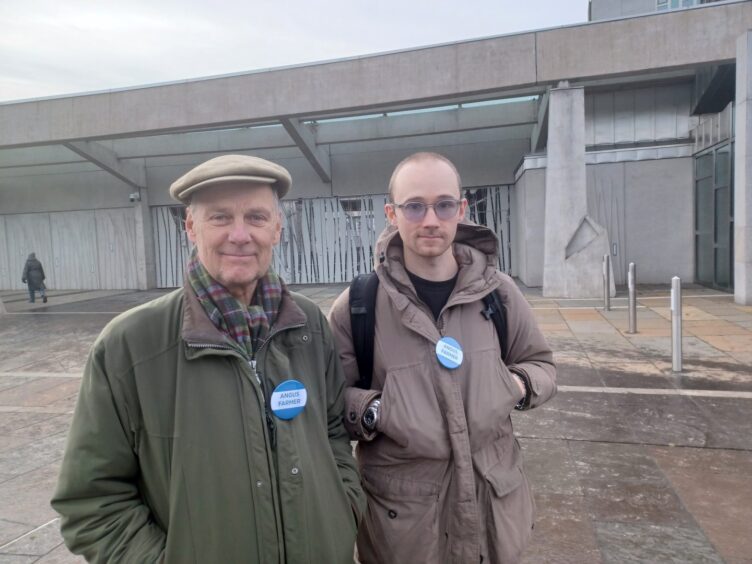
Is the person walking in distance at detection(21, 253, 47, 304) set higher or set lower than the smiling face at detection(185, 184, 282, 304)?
lower

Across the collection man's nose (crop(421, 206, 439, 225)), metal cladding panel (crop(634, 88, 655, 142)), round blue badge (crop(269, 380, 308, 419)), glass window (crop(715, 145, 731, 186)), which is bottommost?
round blue badge (crop(269, 380, 308, 419))

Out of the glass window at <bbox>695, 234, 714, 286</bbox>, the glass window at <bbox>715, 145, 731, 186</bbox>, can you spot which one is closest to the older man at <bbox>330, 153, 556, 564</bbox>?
the glass window at <bbox>715, 145, 731, 186</bbox>

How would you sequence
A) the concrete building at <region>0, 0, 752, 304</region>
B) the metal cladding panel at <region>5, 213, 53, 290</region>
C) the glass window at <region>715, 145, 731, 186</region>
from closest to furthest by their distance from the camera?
the concrete building at <region>0, 0, 752, 304</region> → the glass window at <region>715, 145, 731, 186</region> → the metal cladding panel at <region>5, 213, 53, 290</region>

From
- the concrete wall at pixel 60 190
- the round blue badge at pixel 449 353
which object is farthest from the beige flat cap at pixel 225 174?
the concrete wall at pixel 60 190

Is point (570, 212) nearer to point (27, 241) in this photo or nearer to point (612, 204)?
point (612, 204)

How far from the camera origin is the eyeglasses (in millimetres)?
1904

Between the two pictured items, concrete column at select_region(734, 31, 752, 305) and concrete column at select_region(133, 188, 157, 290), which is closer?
concrete column at select_region(734, 31, 752, 305)

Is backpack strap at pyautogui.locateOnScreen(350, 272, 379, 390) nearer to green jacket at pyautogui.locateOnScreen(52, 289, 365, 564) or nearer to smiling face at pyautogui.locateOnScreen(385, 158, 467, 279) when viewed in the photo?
smiling face at pyautogui.locateOnScreen(385, 158, 467, 279)

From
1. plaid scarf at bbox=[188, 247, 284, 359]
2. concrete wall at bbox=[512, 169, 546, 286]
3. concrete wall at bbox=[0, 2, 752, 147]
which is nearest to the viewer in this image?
plaid scarf at bbox=[188, 247, 284, 359]

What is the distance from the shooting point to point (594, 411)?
A: 496 cm

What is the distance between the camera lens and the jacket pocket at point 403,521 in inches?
70.3

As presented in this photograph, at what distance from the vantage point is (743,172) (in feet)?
34.5

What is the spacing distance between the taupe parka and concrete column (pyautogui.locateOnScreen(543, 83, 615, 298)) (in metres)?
11.3

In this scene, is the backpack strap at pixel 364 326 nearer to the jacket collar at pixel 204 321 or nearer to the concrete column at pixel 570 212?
the jacket collar at pixel 204 321
